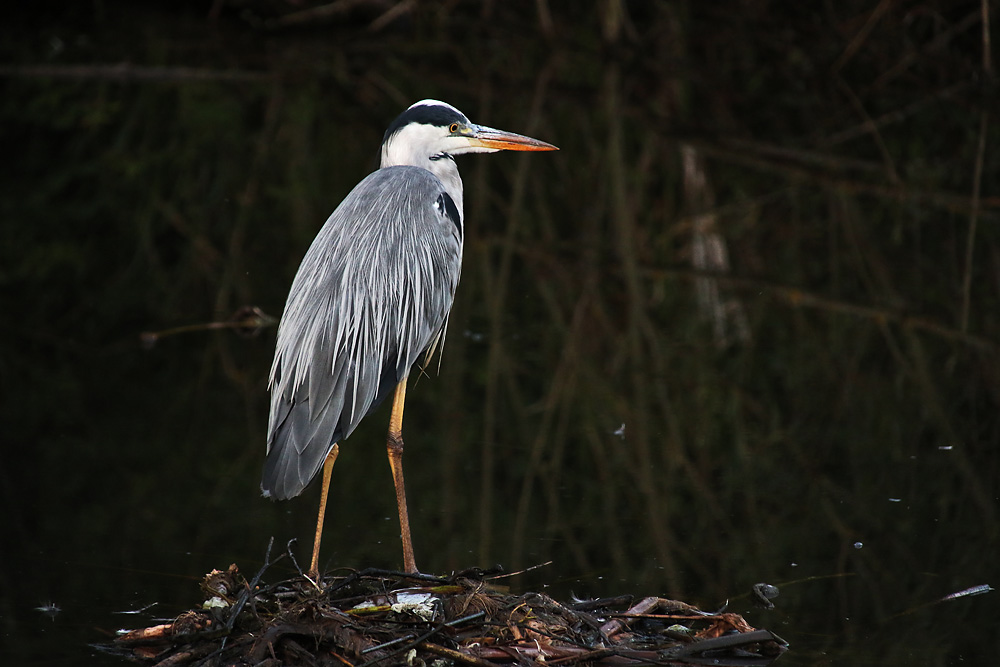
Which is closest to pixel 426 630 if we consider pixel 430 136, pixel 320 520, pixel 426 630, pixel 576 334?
pixel 426 630

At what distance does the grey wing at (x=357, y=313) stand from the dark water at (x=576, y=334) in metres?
0.50

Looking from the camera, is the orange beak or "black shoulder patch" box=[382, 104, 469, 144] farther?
the orange beak

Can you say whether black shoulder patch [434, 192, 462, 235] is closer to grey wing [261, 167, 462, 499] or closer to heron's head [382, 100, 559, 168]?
grey wing [261, 167, 462, 499]

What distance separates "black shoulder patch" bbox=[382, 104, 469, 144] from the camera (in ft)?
14.1

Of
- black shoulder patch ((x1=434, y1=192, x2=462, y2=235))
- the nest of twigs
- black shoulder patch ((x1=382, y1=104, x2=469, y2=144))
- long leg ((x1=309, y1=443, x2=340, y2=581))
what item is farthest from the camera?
black shoulder patch ((x1=382, y1=104, x2=469, y2=144))

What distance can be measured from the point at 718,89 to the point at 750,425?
6941 millimetres

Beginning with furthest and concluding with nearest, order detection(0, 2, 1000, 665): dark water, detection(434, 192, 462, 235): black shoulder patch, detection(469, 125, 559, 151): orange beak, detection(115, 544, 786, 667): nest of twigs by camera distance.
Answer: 1. detection(469, 125, 559, 151): orange beak
2. detection(434, 192, 462, 235): black shoulder patch
3. detection(0, 2, 1000, 665): dark water
4. detection(115, 544, 786, 667): nest of twigs

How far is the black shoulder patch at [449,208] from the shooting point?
4.19 m

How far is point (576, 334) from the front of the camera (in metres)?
6.21

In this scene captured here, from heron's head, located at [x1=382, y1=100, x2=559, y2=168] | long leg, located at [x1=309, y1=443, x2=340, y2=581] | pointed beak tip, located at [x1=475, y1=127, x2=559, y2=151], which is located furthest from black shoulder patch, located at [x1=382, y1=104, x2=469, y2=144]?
long leg, located at [x1=309, y1=443, x2=340, y2=581]

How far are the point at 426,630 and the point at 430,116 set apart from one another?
1917mm

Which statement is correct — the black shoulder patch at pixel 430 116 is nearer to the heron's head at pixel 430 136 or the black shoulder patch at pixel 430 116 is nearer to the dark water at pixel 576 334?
the heron's head at pixel 430 136

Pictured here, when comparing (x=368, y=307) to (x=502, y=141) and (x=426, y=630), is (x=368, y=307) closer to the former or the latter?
(x=502, y=141)

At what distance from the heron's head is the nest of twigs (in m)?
1.66
